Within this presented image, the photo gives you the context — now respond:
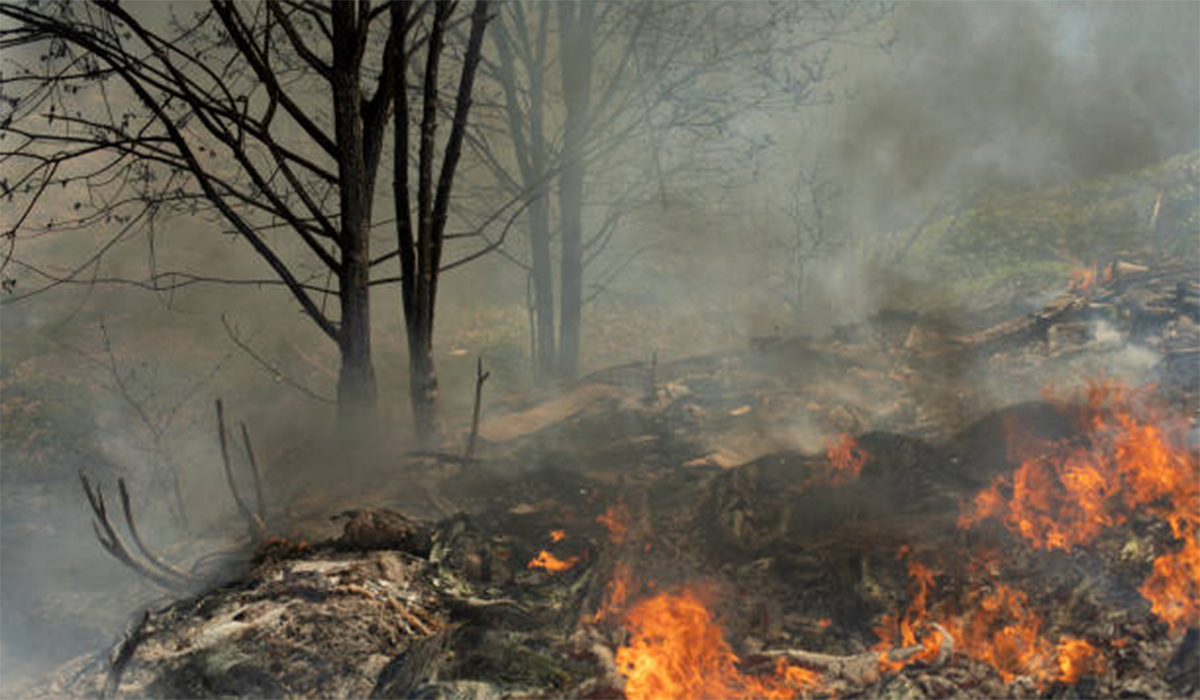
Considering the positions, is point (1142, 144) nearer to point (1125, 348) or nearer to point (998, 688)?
point (1125, 348)

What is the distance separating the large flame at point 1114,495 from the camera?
4.61 metres

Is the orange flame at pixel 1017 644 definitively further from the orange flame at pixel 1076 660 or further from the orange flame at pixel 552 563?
the orange flame at pixel 552 563

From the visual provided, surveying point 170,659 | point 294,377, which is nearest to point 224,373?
point 294,377

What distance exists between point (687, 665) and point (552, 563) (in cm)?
139

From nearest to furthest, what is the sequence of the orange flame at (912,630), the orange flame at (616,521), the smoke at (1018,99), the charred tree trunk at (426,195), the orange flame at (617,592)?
the orange flame at (912,630) → the orange flame at (617,592) → the orange flame at (616,521) → the charred tree trunk at (426,195) → the smoke at (1018,99)

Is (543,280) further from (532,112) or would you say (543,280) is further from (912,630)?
(912,630)

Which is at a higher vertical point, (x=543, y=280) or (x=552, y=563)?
(x=543, y=280)

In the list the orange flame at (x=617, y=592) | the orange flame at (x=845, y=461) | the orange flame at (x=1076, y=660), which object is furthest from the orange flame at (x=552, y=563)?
the orange flame at (x=1076, y=660)

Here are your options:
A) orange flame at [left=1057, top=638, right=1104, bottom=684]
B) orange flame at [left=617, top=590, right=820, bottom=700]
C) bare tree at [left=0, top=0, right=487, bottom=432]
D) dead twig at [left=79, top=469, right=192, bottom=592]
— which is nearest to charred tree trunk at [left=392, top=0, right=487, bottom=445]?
bare tree at [left=0, top=0, right=487, bottom=432]

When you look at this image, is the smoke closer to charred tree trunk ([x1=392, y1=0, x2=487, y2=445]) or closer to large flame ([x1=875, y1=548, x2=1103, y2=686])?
charred tree trunk ([x1=392, y1=0, x2=487, y2=445])

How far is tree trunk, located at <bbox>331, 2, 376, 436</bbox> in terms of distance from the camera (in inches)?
231

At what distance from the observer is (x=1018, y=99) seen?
57.5 feet

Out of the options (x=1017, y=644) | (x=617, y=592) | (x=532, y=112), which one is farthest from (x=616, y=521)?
(x=532, y=112)

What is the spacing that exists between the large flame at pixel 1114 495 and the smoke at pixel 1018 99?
12843 mm
